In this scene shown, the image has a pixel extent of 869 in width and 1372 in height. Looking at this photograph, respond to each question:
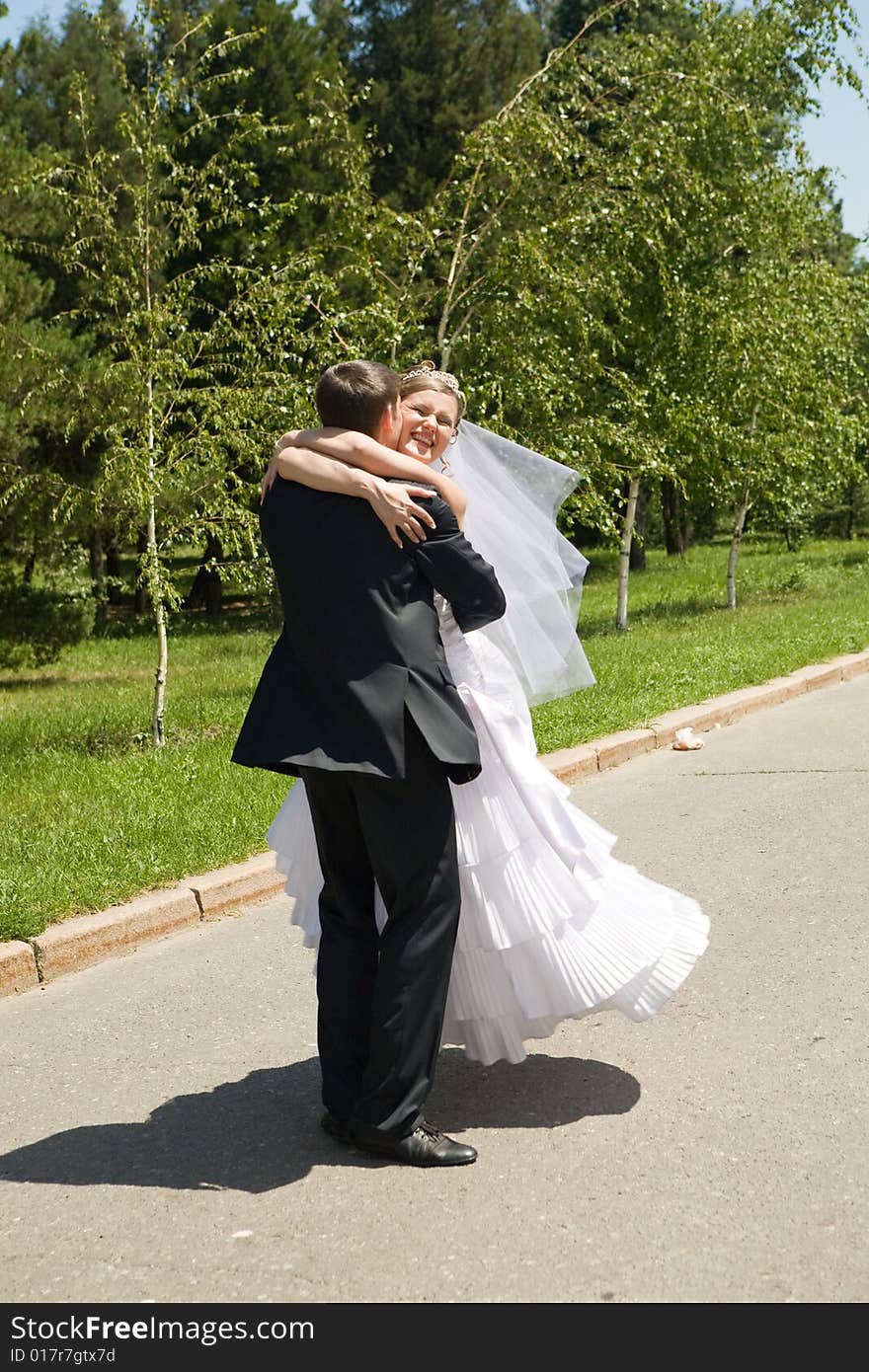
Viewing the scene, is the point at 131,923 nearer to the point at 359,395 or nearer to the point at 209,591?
the point at 359,395

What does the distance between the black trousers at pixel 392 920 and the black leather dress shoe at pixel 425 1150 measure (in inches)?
1.2

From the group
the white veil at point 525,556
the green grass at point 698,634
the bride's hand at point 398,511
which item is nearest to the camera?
the bride's hand at point 398,511

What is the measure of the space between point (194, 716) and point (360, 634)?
9.39m

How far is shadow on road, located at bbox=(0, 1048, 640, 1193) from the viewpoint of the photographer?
3943 mm

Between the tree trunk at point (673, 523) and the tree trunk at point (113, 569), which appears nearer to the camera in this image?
the tree trunk at point (113, 569)

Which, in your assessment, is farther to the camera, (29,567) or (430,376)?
(29,567)

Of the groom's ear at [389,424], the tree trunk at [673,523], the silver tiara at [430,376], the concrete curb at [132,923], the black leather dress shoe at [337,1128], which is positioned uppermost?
the silver tiara at [430,376]

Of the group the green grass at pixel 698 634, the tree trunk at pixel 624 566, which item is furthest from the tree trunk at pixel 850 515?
the tree trunk at pixel 624 566

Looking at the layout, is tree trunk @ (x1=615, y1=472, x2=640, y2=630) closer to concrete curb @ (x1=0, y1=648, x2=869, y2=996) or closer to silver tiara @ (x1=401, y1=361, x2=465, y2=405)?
concrete curb @ (x1=0, y1=648, x2=869, y2=996)

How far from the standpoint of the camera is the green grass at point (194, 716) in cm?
695

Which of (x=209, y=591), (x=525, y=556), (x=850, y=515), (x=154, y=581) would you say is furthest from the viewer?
(x=850, y=515)

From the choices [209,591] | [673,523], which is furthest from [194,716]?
[673,523]

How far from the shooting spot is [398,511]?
12.0 ft

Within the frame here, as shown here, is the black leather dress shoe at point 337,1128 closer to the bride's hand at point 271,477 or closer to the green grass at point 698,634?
the bride's hand at point 271,477
